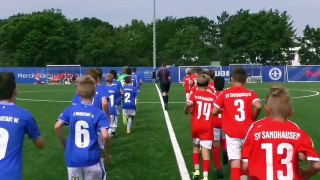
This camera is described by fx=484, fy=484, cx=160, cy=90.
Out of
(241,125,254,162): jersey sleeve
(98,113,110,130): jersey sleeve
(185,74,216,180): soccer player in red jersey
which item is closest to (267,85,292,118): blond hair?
(241,125,254,162): jersey sleeve

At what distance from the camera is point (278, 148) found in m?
4.05

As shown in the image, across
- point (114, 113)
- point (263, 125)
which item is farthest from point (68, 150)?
point (114, 113)

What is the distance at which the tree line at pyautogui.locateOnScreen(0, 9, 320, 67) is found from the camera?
86.7 m

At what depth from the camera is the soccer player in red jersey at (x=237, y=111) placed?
7453 mm

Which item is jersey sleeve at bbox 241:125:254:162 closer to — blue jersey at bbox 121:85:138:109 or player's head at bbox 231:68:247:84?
player's head at bbox 231:68:247:84

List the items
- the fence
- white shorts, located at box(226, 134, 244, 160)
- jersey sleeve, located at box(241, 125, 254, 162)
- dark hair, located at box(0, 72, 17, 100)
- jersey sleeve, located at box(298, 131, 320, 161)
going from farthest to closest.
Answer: the fence < white shorts, located at box(226, 134, 244, 160) < dark hair, located at box(0, 72, 17, 100) < jersey sleeve, located at box(241, 125, 254, 162) < jersey sleeve, located at box(298, 131, 320, 161)

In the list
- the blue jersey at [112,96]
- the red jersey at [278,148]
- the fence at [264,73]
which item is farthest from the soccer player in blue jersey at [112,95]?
the fence at [264,73]

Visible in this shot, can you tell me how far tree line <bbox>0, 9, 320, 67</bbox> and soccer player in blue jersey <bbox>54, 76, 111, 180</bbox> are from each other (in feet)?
266

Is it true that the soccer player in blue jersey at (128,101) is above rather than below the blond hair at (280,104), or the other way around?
below

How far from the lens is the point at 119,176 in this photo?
29.4ft

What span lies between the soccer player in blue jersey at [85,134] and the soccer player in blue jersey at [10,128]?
1.09 m

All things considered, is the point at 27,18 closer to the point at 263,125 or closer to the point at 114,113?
the point at 114,113

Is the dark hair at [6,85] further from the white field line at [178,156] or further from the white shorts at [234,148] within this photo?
the white field line at [178,156]

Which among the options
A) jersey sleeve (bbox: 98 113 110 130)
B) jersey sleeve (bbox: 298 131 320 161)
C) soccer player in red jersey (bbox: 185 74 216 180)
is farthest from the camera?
soccer player in red jersey (bbox: 185 74 216 180)
